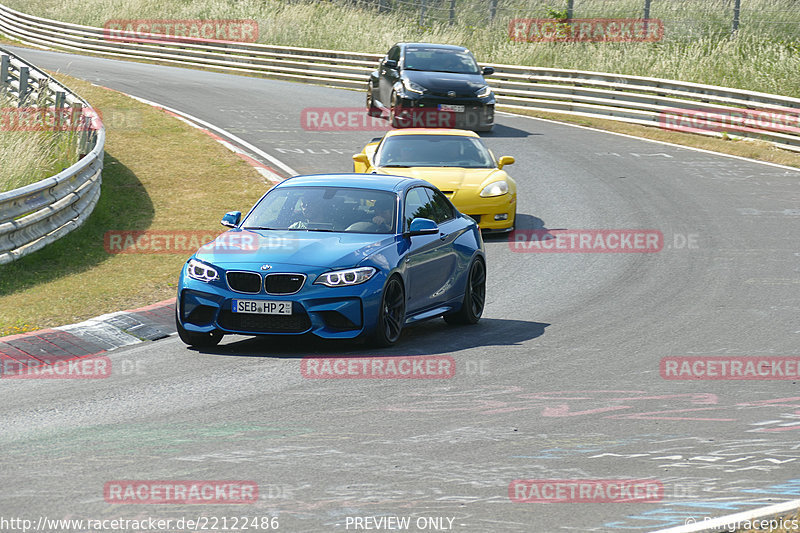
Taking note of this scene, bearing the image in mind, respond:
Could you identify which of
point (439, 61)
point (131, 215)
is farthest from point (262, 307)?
point (439, 61)

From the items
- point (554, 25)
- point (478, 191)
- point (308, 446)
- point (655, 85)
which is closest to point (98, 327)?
point (308, 446)

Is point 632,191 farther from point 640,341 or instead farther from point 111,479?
point 111,479

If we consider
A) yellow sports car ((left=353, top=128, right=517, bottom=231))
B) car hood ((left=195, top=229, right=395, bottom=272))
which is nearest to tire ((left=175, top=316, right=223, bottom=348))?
car hood ((left=195, top=229, right=395, bottom=272))

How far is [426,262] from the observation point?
436 inches

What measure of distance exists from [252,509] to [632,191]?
16095mm

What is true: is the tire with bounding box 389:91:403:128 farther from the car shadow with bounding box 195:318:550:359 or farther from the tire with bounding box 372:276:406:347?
the tire with bounding box 372:276:406:347

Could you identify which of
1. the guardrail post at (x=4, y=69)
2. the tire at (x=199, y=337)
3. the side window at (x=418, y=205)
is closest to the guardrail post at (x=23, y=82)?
the guardrail post at (x=4, y=69)

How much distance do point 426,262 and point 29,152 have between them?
8210 mm

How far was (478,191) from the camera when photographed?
55.9ft

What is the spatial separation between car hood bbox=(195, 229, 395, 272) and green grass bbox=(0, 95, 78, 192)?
6.67 m

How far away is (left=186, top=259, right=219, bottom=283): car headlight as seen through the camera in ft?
32.9

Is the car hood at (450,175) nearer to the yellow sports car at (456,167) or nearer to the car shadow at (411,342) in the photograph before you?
the yellow sports car at (456,167)

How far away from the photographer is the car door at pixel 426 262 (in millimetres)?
10820

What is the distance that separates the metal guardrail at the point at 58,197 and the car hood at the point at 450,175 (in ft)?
13.6
